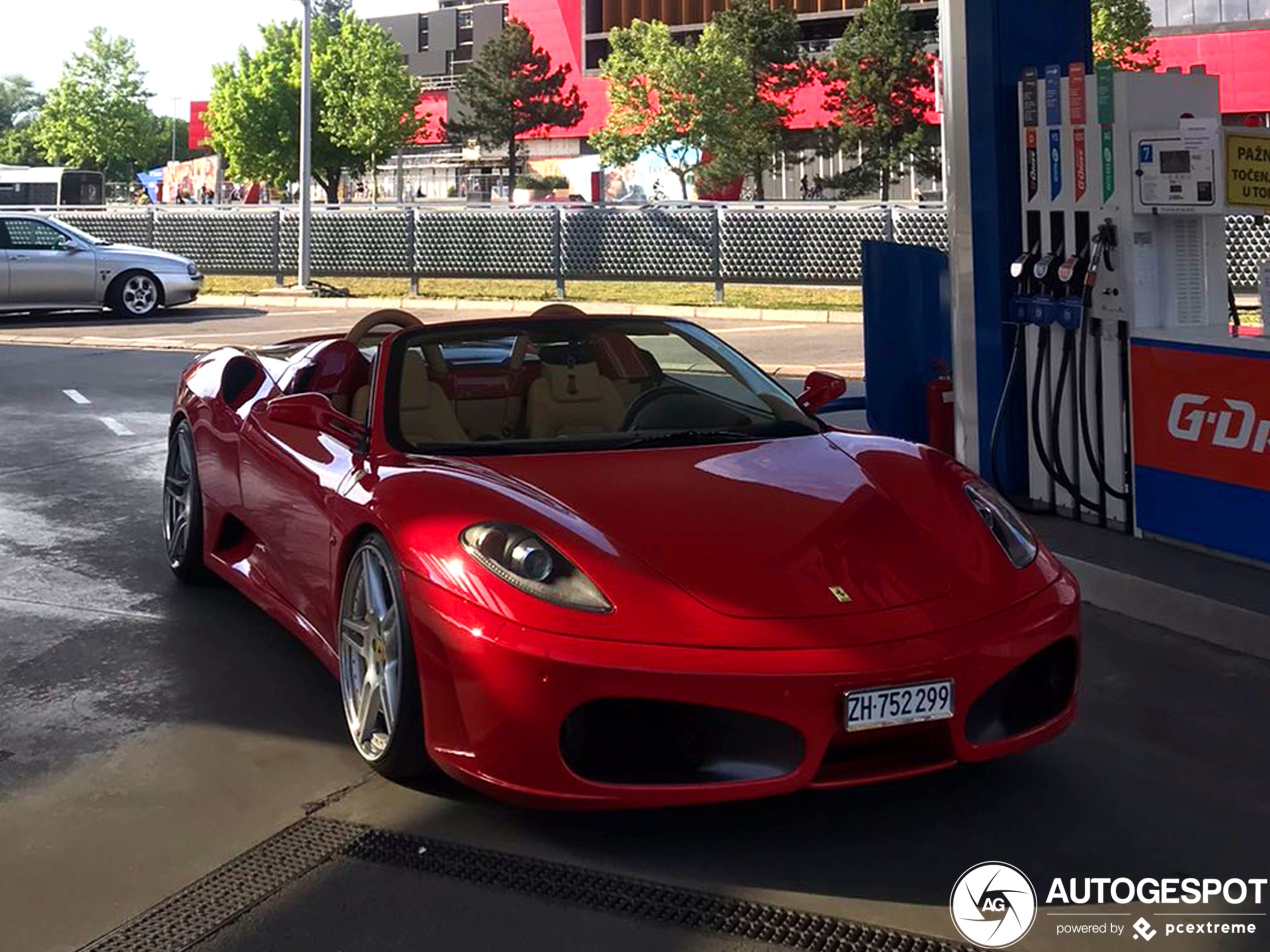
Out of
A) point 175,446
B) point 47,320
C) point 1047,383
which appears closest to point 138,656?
point 175,446

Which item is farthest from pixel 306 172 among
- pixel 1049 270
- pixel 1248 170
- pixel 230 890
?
pixel 230 890

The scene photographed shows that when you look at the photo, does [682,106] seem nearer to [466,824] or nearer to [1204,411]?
[1204,411]

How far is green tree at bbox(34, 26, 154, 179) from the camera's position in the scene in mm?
78688

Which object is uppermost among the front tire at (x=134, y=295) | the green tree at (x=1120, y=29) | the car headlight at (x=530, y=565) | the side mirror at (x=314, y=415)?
the green tree at (x=1120, y=29)

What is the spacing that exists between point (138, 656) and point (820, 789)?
109 inches

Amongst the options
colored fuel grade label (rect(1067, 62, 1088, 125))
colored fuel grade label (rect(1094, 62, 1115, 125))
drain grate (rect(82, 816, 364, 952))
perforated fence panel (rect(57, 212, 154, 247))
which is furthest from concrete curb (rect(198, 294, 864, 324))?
drain grate (rect(82, 816, 364, 952))

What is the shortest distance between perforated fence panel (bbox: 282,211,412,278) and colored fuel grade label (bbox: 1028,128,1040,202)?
60.4ft

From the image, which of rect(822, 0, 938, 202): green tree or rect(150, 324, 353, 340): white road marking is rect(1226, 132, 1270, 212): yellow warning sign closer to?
rect(150, 324, 353, 340): white road marking

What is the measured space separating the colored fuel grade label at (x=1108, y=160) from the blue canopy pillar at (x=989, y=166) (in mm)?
668

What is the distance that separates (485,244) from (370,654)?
20.7 metres

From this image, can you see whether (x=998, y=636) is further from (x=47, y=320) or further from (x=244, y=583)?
(x=47, y=320)

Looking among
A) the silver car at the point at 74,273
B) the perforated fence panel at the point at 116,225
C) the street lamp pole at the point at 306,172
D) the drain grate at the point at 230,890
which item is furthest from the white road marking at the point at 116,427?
the perforated fence panel at the point at 116,225

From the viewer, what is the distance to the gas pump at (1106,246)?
6.92 meters

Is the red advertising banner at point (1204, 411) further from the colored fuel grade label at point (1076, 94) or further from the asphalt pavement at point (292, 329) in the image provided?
the asphalt pavement at point (292, 329)
